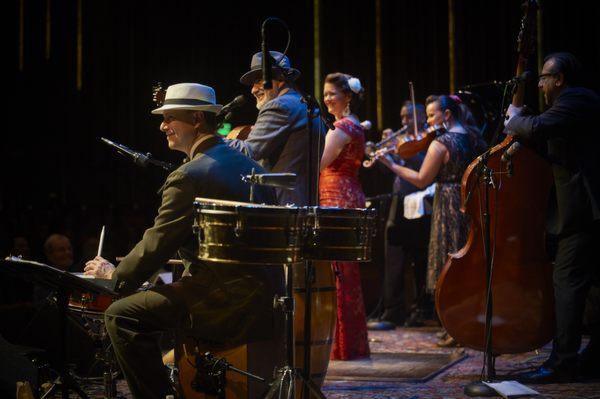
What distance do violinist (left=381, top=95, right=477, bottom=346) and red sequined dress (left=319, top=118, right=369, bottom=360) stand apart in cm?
68

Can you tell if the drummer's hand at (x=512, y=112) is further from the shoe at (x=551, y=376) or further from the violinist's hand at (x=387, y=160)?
the violinist's hand at (x=387, y=160)

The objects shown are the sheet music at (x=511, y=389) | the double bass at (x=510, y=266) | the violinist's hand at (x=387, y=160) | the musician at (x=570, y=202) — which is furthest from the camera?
the violinist's hand at (x=387, y=160)

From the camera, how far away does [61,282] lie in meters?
3.02

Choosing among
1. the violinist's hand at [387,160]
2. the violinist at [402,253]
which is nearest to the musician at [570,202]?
the violinist's hand at [387,160]

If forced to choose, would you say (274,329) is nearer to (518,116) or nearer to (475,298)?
(475,298)

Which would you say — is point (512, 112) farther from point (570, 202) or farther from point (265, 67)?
point (265, 67)

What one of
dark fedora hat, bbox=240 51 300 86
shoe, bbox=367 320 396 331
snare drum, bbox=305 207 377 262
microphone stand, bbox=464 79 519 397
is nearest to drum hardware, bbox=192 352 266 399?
snare drum, bbox=305 207 377 262

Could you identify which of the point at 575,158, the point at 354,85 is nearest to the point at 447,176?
the point at 354,85

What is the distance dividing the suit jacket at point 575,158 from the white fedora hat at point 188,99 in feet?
5.35

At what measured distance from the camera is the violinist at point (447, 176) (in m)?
5.64

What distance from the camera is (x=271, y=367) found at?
3420 mm

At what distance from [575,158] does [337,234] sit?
1777mm

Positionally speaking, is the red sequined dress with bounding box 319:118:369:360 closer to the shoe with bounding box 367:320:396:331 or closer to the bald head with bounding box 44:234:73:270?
the shoe with bounding box 367:320:396:331

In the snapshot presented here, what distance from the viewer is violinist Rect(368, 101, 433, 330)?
6941mm
